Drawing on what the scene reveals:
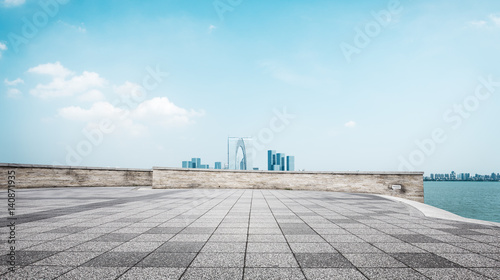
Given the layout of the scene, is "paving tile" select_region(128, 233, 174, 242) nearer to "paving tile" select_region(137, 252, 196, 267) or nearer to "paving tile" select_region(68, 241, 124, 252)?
"paving tile" select_region(68, 241, 124, 252)

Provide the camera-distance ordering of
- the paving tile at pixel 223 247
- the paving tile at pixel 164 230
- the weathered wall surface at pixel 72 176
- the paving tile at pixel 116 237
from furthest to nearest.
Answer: the weathered wall surface at pixel 72 176, the paving tile at pixel 164 230, the paving tile at pixel 116 237, the paving tile at pixel 223 247

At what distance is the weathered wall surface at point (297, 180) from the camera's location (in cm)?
1794

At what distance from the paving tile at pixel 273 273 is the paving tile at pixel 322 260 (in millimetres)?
309

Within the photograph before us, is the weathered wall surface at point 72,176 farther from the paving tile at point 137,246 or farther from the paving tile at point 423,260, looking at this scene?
the paving tile at point 423,260

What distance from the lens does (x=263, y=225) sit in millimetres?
6578

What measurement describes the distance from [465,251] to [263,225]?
3.94 m

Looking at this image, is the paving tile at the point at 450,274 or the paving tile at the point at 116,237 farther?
the paving tile at the point at 116,237

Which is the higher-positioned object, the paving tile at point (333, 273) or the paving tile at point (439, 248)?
the paving tile at point (333, 273)

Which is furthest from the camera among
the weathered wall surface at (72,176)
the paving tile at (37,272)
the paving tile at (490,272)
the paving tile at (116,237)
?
the weathered wall surface at (72,176)

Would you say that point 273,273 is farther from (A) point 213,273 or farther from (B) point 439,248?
(B) point 439,248

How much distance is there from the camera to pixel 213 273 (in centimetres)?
345

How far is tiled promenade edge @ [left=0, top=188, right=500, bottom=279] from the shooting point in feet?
11.5

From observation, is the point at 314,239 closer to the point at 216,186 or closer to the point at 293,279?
the point at 293,279

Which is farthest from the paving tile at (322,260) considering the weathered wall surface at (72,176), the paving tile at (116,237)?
the weathered wall surface at (72,176)
